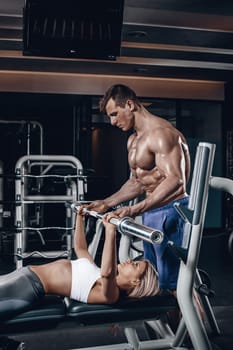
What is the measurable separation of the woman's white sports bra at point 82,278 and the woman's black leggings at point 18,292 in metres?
0.13

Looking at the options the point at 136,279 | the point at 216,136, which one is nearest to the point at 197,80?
the point at 216,136

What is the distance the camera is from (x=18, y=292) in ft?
5.92

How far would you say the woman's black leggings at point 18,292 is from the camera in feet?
5.66

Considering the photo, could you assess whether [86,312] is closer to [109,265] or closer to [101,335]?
[109,265]

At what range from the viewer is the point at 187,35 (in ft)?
15.0

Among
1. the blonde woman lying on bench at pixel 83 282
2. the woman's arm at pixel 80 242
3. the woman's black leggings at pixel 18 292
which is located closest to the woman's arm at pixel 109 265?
the blonde woman lying on bench at pixel 83 282

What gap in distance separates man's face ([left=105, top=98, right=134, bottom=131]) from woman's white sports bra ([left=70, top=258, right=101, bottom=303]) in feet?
2.54

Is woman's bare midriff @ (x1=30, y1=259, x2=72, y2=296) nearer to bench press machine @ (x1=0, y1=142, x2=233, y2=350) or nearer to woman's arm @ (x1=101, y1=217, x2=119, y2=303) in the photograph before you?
bench press machine @ (x1=0, y1=142, x2=233, y2=350)

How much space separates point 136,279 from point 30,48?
2.11 metres

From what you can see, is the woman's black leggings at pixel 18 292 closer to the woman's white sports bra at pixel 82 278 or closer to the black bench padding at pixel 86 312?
the black bench padding at pixel 86 312

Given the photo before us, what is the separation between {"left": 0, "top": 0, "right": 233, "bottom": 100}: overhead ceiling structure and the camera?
13.1 ft

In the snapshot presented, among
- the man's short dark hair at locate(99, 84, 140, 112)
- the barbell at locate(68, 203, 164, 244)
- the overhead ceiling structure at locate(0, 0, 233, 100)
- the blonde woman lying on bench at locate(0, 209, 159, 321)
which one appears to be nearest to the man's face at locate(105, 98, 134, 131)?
the man's short dark hair at locate(99, 84, 140, 112)

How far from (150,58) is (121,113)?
3.04m

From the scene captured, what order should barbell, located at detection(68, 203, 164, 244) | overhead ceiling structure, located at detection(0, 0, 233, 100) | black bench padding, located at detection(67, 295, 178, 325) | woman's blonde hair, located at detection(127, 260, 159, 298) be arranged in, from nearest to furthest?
barbell, located at detection(68, 203, 164, 244)
black bench padding, located at detection(67, 295, 178, 325)
woman's blonde hair, located at detection(127, 260, 159, 298)
overhead ceiling structure, located at detection(0, 0, 233, 100)
